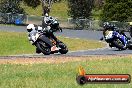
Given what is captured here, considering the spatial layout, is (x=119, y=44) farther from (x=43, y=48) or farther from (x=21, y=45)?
(x=21, y=45)

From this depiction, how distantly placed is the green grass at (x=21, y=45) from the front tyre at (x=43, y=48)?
10379 millimetres

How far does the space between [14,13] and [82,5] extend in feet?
28.1

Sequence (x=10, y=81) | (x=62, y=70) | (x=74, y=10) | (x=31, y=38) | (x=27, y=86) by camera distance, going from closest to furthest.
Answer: (x=27, y=86)
(x=10, y=81)
(x=62, y=70)
(x=31, y=38)
(x=74, y=10)

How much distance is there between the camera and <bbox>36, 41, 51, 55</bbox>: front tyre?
1975cm

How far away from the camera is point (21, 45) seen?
32.6m

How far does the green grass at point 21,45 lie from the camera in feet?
102

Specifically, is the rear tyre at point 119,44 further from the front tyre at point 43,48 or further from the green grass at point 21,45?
the green grass at point 21,45

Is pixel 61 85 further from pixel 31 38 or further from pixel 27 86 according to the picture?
pixel 31 38

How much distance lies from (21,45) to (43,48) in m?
12.9

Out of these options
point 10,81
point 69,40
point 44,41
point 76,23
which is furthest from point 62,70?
point 76,23

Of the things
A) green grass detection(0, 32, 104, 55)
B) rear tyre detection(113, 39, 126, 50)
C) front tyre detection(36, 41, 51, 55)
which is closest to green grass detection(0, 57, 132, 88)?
front tyre detection(36, 41, 51, 55)

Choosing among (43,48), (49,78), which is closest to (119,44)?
(43,48)

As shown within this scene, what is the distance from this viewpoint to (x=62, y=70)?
11.6m

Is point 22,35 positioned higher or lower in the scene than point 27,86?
lower
